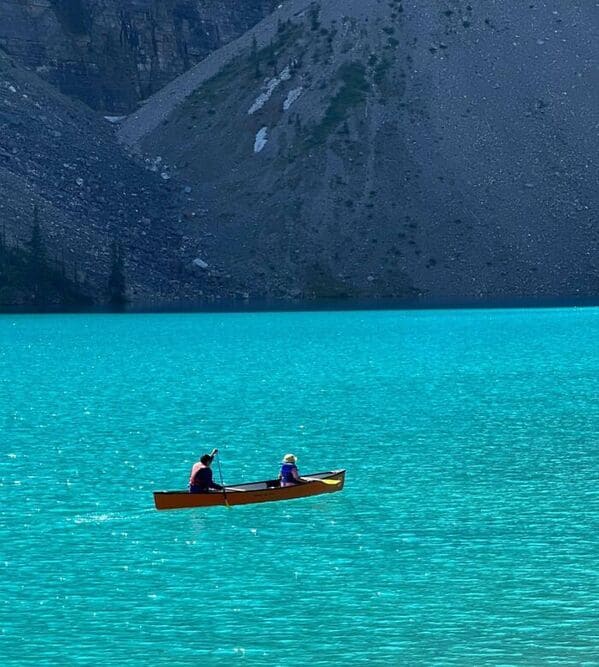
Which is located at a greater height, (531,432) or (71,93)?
(71,93)

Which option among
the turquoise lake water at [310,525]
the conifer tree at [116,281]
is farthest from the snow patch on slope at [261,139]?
the turquoise lake water at [310,525]

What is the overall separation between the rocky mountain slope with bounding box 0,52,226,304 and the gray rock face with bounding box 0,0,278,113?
65.8ft

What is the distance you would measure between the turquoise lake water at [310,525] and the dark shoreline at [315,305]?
2602 inches

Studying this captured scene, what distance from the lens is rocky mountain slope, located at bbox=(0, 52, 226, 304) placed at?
141 meters

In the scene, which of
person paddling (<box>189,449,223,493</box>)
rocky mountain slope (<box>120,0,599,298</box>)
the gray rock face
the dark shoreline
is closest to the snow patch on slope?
rocky mountain slope (<box>120,0,599,298</box>)

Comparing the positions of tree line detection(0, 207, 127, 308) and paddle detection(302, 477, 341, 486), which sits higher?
tree line detection(0, 207, 127, 308)

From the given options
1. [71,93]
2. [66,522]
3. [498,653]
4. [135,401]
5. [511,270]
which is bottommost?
[498,653]

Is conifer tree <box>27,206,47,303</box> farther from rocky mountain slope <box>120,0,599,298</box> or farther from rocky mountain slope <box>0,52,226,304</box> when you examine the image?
rocky mountain slope <box>120,0,599,298</box>

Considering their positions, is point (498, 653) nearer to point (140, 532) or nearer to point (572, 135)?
point (140, 532)

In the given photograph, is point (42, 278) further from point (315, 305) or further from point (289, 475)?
point (289, 475)

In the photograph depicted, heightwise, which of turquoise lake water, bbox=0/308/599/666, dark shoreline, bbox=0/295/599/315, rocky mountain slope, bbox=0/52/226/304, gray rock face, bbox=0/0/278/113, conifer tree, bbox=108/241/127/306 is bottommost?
turquoise lake water, bbox=0/308/599/666

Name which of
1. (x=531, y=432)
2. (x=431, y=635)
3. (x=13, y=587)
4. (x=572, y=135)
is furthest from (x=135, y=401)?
(x=572, y=135)

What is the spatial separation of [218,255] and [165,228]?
246 inches

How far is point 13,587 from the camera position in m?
27.0
